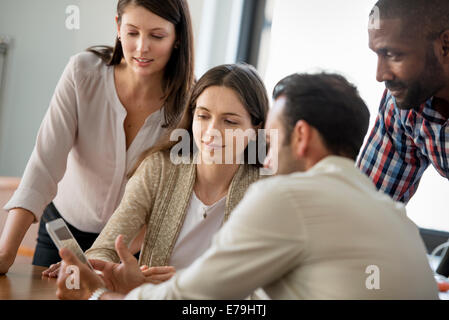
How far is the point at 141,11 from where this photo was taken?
4.71 feet

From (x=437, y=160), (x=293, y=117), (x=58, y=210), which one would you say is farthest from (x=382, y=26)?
(x=58, y=210)

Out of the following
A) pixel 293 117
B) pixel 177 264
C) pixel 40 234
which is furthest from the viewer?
pixel 40 234

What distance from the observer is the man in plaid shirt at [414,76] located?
1.28 m

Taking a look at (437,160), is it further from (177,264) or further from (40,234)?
(40,234)

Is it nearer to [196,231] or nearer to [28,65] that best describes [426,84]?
[196,231]

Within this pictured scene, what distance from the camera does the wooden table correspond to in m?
1.04

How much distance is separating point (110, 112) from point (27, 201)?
0.38 metres

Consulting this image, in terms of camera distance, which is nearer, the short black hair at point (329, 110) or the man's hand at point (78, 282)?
the short black hair at point (329, 110)

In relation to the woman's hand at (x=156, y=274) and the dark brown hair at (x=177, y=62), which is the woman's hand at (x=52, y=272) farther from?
the dark brown hair at (x=177, y=62)

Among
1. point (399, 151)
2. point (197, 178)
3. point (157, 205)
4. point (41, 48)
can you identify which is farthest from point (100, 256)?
point (41, 48)

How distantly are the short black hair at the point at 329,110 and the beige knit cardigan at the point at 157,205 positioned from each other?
59 cm

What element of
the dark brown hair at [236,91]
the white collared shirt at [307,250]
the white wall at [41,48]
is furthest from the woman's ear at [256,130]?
the white wall at [41,48]

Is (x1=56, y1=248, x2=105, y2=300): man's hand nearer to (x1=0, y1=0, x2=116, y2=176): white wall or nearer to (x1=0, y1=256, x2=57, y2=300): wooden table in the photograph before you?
(x1=0, y1=256, x2=57, y2=300): wooden table

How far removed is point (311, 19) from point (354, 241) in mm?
2255
